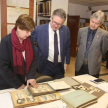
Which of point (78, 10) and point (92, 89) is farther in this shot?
point (78, 10)

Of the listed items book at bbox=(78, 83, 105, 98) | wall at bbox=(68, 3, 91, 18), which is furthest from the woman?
wall at bbox=(68, 3, 91, 18)

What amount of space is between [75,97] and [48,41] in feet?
3.05

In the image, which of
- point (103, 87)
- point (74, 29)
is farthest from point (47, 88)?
point (74, 29)

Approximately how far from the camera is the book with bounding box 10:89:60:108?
1065 mm

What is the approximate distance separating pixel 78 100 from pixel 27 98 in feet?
1.42

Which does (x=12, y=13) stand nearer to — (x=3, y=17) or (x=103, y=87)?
(x=3, y=17)

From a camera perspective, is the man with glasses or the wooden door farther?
the wooden door

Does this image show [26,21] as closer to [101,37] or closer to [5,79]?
[5,79]

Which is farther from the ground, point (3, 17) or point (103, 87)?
point (3, 17)

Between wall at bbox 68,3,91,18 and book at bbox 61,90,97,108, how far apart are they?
225 inches

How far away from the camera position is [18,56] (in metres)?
1.34

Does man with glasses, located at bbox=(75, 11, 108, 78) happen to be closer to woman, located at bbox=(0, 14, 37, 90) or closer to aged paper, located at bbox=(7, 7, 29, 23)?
woman, located at bbox=(0, 14, 37, 90)

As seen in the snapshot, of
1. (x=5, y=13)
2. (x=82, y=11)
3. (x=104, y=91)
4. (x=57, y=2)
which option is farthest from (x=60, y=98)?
(x=82, y=11)

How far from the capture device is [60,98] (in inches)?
47.1
